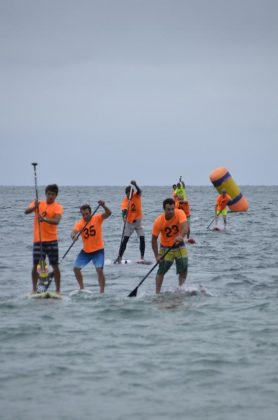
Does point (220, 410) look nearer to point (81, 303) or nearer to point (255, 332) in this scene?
point (255, 332)

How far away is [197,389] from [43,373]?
1.74m

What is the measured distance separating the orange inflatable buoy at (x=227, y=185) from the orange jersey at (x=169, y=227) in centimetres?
1641

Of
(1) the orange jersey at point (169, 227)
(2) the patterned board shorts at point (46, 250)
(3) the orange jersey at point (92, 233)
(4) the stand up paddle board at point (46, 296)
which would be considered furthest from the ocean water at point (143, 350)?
(1) the orange jersey at point (169, 227)

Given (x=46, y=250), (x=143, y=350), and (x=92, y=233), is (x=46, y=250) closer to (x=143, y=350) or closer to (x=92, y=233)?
(x=92, y=233)

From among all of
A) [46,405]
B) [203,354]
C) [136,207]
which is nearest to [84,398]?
[46,405]

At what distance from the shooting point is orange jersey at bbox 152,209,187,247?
1353 cm

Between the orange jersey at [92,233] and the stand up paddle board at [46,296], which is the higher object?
the orange jersey at [92,233]

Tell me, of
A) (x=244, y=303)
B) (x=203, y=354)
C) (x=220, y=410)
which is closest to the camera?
(x=220, y=410)

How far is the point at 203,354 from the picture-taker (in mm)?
9695

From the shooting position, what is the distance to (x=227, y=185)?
99.3ft

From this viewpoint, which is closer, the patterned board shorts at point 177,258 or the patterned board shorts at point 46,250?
the patterned board shorts at point 177,258

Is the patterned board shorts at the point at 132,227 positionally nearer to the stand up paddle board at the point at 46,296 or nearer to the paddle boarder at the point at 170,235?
the paddle boarder at the point at 170,235

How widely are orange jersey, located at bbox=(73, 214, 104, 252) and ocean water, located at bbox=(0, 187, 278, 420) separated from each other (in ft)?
2.84

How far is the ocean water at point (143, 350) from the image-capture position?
310 inches
